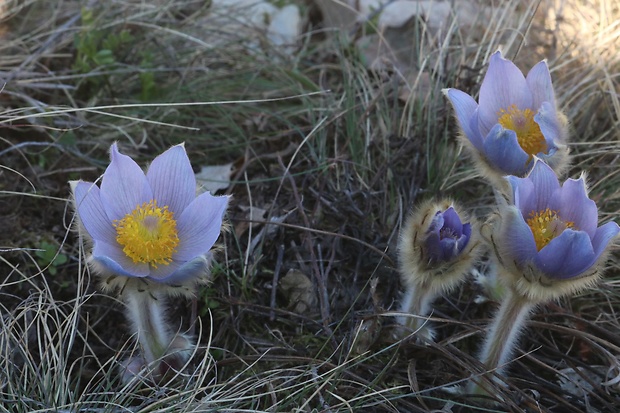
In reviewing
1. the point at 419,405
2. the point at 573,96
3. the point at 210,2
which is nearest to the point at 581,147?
the point at 573,96

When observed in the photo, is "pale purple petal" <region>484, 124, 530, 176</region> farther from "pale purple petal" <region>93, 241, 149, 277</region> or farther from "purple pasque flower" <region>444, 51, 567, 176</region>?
"pale purple petal" <region>93, 241, 149, 277</region>

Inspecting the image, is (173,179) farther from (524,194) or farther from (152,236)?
(524,194)

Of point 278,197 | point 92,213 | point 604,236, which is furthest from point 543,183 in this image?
point 92,213

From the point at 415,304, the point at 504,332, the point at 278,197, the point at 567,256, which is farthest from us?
the point at 278,197

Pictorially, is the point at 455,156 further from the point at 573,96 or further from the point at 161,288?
the point at 161,288

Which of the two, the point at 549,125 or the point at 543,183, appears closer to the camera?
the point at 543,183

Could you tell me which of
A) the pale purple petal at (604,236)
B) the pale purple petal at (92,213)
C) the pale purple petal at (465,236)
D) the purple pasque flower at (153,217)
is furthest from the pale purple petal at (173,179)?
the pale purple petal at (604,236)

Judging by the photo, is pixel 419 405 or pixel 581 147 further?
pixel 581 147
